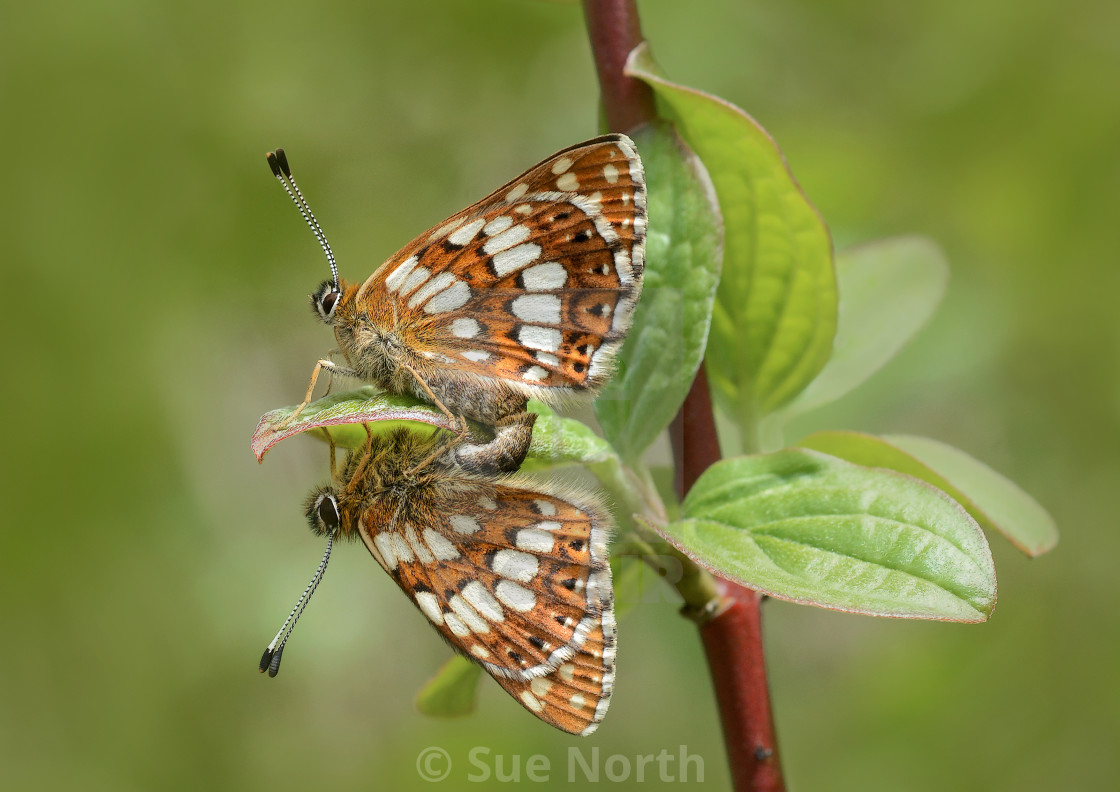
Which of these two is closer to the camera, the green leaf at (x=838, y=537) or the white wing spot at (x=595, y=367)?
the green leaf at (x=838, y=537)

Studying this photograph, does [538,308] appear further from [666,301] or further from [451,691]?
[451,691]

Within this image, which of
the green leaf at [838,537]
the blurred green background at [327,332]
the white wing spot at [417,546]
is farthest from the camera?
the blurred green background at [327,332]

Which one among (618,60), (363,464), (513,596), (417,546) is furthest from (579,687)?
(618,60)

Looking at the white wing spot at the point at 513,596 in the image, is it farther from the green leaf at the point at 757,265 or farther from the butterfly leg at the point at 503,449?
the green leaf at the point at 757,265

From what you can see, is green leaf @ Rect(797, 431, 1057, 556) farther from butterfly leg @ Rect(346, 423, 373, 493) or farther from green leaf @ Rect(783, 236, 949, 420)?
butterfly leg @ Rect(346, 423, 373, 493)

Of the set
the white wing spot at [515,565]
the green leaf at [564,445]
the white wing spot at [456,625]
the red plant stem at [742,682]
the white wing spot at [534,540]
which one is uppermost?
the green leaf at [564,445]

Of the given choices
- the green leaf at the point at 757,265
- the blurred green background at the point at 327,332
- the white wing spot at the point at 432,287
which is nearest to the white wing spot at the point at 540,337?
the white wing spot at the point at 432,287
